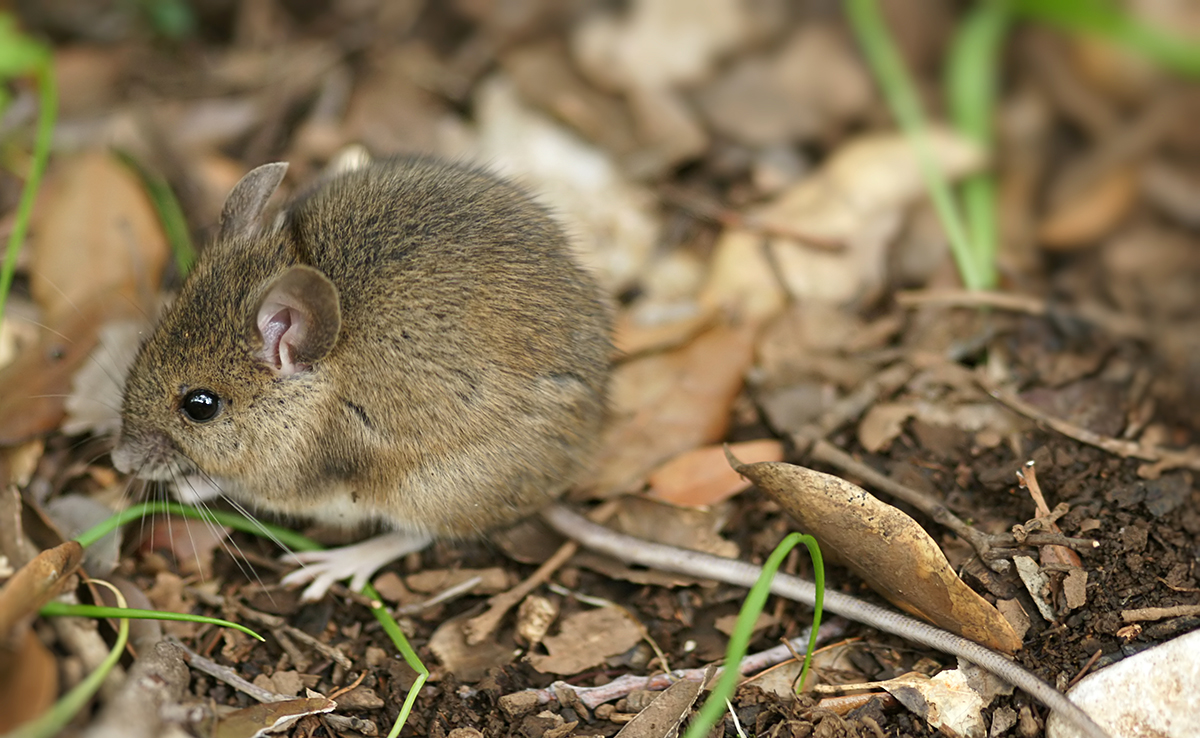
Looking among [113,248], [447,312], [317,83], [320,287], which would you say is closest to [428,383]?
[447,312]

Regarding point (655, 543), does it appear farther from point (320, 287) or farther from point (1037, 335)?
point (1037, 335)

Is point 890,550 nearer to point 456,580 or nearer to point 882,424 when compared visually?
point 882,424

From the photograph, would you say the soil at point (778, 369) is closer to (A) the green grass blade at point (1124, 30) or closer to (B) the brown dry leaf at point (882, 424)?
(B) the brown dry leaf at point (882, 424)

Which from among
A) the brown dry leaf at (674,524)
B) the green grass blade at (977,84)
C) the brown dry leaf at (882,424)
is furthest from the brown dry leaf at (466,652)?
the green grass blade at (977,84)

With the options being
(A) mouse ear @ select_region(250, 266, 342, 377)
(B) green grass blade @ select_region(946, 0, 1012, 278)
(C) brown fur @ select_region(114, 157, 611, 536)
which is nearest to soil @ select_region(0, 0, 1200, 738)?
(B) green grass blade @ select_region(946, 0, 1012, 278)

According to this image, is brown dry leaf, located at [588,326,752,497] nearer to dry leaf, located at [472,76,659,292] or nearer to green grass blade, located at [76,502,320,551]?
dry leaf, located at [472,76,659,292]

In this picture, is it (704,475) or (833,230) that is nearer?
(704,475)

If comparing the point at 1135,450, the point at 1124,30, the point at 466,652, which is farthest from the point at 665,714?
the point at 1124,30
